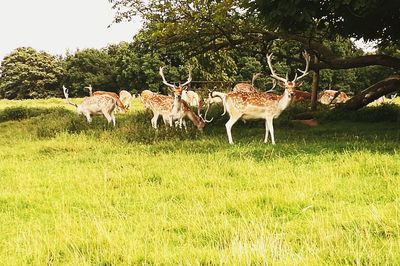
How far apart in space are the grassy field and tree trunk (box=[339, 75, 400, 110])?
13.5 ft

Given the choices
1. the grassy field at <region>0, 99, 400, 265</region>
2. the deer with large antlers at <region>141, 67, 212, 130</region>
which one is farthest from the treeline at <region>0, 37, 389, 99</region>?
the grassy field at <region>0, 99, 400, 265</region>

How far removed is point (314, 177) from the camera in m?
6.87

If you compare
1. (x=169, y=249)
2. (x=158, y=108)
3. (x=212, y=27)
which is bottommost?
(x=169, y=249)

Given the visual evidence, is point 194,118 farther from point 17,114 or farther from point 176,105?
point 17,114

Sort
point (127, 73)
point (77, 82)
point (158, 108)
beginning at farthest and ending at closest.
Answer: point (77, 82), point (127, 73), point (158, 108)

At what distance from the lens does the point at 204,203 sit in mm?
5977

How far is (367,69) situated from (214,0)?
4299 centimetres

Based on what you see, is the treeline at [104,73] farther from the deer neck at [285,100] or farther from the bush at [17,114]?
the deer neck at [285,100]

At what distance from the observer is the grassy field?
4.14 m

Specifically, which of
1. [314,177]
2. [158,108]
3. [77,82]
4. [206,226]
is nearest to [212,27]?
[158,108]

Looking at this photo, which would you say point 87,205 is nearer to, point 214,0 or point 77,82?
point 214,0

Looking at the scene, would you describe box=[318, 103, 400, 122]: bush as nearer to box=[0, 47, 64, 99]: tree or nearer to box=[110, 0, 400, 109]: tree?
box=[110, 0, 400, 109]: tree

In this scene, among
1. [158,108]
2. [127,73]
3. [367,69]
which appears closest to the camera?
[158,108]

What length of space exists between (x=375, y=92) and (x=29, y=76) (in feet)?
205
